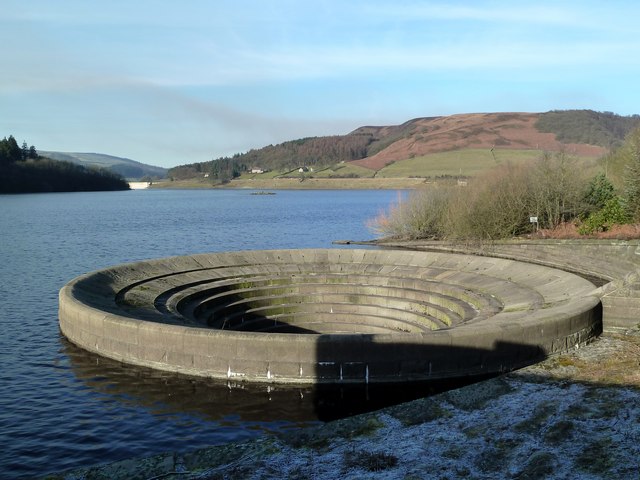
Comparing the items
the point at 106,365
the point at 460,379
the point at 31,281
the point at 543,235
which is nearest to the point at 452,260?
the point at 543,235

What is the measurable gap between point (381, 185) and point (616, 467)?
151 meters

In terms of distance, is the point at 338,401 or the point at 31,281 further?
the point at 31,281

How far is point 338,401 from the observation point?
14.3 meters

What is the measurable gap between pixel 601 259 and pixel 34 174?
145261 mm

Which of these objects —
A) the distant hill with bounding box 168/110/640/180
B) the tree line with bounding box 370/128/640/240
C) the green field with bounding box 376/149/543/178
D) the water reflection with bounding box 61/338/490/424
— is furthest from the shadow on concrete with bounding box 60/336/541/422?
the distant hill with bounding box 168/110/640/180

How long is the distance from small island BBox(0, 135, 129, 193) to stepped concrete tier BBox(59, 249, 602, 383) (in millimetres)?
129209

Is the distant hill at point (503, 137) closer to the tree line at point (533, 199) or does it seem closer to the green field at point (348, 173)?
the green field at point (348, 173)

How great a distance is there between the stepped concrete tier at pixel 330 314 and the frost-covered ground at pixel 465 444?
3.30 meters

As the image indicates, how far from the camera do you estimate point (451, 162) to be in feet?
477

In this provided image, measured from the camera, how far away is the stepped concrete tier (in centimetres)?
1492

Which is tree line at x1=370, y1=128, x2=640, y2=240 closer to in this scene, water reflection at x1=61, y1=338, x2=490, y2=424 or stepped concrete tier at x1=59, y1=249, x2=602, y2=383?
stepped concrete tier at x1=59, y1=249, x2=602, y2=383

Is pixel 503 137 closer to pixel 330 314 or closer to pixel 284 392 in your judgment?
pixel 330 314

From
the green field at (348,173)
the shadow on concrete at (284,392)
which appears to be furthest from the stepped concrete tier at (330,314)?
the green field at (348,173)

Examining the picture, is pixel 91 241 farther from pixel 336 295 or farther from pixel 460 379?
pixel 460 379
